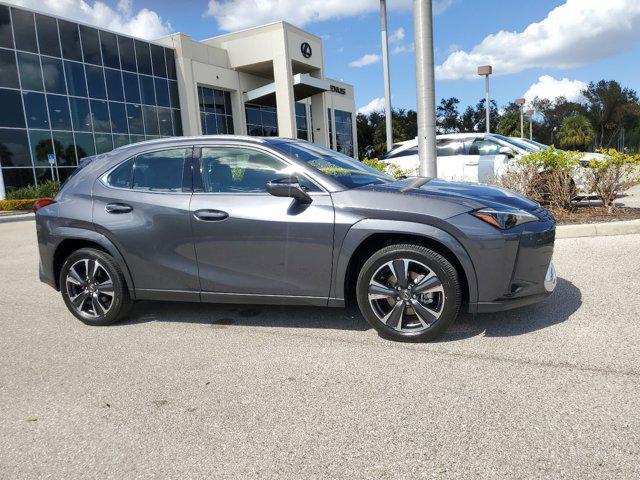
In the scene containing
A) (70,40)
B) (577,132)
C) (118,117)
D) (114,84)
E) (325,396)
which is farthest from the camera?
(577,132)

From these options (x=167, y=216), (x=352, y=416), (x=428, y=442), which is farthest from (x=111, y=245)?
(x=428, y=442)

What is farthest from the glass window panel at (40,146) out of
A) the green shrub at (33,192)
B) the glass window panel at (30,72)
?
the glass window panel at (30,72)

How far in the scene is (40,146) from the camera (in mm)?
25953

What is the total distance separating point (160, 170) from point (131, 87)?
30.4 m

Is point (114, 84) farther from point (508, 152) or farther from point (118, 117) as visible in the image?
point (508, 152)

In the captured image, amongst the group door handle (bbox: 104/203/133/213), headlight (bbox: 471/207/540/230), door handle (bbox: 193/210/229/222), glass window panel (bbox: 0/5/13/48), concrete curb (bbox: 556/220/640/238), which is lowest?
concrete curb (bbox: 556/220/640/238)

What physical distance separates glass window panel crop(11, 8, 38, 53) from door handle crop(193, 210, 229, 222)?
2710cm

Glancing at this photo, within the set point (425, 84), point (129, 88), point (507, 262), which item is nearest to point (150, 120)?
point (129, 88)

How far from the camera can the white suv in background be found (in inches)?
400

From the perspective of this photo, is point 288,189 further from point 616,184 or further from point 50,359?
point 616,184

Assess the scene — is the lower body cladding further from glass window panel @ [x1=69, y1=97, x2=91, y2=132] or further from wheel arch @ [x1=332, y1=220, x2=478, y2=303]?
glass window panel @ [x1=69, y1=97, x2=91, y2=132]

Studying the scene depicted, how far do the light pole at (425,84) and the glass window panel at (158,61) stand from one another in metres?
28.4

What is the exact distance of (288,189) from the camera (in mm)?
3812

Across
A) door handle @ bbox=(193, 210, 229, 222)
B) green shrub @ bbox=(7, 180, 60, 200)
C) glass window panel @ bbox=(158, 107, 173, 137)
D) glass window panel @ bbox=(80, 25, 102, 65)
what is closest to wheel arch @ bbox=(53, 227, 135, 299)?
door handle @ bbox=(193, 210, 229, 222)
